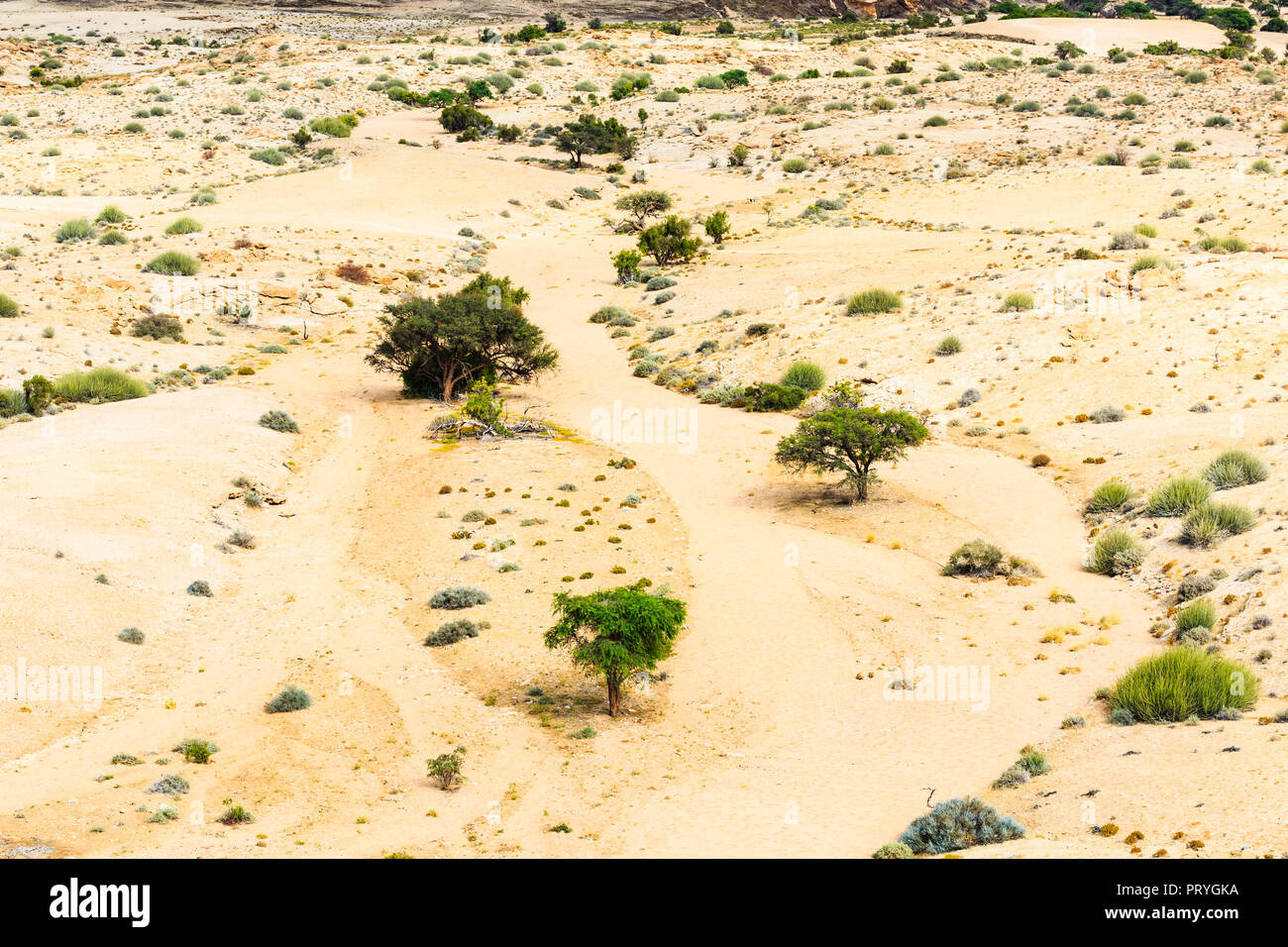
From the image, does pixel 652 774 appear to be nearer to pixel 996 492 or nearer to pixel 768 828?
pixel 768 828

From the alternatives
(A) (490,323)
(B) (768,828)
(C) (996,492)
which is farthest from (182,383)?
(B) (768,828)

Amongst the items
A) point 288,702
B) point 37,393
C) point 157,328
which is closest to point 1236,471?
point 288,702

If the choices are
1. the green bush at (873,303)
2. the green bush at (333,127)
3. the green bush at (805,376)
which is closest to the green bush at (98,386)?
the green bush at (805,376)

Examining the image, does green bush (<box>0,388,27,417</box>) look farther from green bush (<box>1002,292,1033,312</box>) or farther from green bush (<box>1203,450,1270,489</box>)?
green bush (<box>1203,450,1270,489</box>)

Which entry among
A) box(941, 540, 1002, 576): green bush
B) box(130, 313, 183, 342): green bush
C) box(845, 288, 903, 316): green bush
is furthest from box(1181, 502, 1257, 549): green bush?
box(130, 313, 183, 342): green bush

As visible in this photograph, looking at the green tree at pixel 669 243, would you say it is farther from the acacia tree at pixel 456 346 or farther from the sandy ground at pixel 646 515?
the acacia tree at pixel 456 346

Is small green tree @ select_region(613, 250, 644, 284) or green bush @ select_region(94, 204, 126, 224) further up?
green bush @ select_region(94, 204, 126, 224)

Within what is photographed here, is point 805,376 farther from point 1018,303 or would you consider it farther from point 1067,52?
point 1067,52
